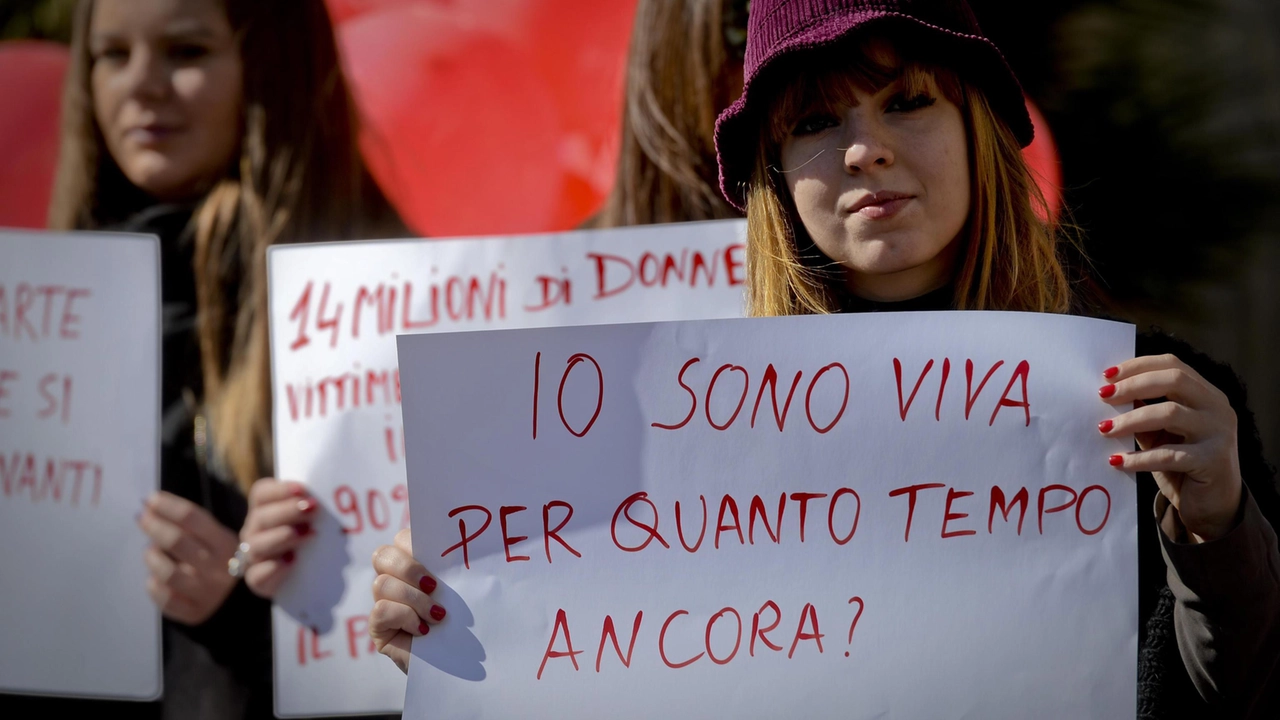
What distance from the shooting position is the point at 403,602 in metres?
0.96

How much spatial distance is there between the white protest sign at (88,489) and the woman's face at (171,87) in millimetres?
212

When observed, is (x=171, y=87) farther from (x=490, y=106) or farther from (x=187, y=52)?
(x=490, y=106)

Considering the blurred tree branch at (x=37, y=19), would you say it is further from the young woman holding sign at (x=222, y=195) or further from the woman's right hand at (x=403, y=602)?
the woman's right hand at (x=403, y=602)

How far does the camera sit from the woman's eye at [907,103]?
0.98 metres

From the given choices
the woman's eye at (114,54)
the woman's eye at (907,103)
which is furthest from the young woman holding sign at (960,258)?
the woman's eye at (114,54)

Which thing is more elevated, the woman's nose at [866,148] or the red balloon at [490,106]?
the red balloon at [490,106]

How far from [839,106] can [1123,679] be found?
539 millimetres

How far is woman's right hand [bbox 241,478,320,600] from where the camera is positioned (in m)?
1.73

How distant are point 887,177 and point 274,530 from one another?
3.87ft

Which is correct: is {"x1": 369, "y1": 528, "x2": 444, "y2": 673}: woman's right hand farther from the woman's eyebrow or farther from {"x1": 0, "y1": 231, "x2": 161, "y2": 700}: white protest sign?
the woman's eyebrow

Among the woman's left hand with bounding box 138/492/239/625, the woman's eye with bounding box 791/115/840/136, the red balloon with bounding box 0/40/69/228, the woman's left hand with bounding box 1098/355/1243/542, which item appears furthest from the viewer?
the red balloon with bounding box 0/40/69/228

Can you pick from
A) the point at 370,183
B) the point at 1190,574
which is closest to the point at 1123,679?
the point at 1190,574

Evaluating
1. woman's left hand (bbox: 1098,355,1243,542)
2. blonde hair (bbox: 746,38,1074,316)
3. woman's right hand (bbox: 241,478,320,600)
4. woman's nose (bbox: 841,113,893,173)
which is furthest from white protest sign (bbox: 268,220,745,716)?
woman's left hand (bbox: 1098,355,1243,542)

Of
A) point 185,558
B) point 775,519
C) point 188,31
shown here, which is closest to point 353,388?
point 185,558
